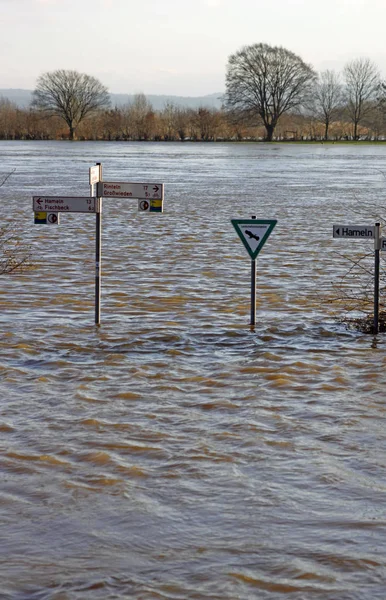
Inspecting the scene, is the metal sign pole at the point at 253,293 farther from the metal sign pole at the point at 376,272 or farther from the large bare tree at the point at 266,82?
the large bare tree at the point at 266,82

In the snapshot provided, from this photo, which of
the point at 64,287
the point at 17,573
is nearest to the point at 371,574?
the point at 17,573

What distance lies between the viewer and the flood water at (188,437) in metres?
5.22

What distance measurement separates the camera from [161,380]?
29.7ft

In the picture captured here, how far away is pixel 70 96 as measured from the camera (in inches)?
5113

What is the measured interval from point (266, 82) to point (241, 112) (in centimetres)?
443

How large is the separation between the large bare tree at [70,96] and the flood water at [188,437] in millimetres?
115678

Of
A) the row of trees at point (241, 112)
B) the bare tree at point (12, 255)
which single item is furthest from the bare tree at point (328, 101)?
the bare tree at point (12, 255)

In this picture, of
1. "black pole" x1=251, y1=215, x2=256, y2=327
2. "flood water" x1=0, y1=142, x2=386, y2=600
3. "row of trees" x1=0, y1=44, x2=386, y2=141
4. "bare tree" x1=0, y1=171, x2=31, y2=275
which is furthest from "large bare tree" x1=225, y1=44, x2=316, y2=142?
"black pole" x1=251, y1=215, x2=256, y2=327

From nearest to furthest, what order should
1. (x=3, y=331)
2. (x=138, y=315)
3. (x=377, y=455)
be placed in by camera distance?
(x=377, y=455) < (x=3, y=331) < (x=138, y=315)

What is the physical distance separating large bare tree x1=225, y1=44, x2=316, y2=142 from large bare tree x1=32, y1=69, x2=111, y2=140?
22710 mm

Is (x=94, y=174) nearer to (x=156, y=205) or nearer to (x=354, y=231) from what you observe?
(x=156, y=205)

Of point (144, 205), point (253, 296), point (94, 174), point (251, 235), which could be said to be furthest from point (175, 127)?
point (94, 174)

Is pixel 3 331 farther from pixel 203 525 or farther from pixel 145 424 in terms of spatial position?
pixel 203 525

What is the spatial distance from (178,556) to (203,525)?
0.43 metres
